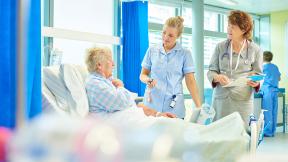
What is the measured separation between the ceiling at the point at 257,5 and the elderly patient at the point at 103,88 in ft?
16.4

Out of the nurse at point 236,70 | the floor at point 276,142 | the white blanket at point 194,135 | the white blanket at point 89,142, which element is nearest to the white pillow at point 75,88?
the white blanket at point 194,135

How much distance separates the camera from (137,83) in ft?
15.9

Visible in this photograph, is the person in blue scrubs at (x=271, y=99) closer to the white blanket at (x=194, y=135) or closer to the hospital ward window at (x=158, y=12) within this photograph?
the hospital ward window at (x=158, y=12)

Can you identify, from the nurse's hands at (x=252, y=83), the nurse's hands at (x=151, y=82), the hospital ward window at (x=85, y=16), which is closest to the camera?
the nurse's hands at (x=252, y=83)

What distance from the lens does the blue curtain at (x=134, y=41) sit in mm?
4863

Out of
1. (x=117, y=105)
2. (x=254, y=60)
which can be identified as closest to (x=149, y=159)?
(x=117, y=105)

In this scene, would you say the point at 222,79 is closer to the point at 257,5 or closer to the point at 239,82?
the point at 239,82

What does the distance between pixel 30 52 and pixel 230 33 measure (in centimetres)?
130

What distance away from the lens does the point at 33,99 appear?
2.02m

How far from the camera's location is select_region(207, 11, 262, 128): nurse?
101 inches

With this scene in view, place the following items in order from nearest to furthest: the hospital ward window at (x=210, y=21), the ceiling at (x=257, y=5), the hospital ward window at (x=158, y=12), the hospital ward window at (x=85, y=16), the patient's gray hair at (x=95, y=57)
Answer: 1. the patient's gray hair at (x=95, y=57)
2. the hospital ward window at (x=85, y=16)
3. the hospital ward window at (x=158, y=12)
4. the ceiling at (x=257, y=5)
5. the hospital ward window at (x=210, y=21)

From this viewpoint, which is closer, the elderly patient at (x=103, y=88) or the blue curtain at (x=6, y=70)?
the blue curtain at (x=6, y=70)

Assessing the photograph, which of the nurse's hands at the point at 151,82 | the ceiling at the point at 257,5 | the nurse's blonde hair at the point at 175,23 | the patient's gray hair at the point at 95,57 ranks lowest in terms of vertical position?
the nurse's hands at the point at 151,82

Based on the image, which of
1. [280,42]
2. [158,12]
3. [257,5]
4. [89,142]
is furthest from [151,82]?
[280,42]
